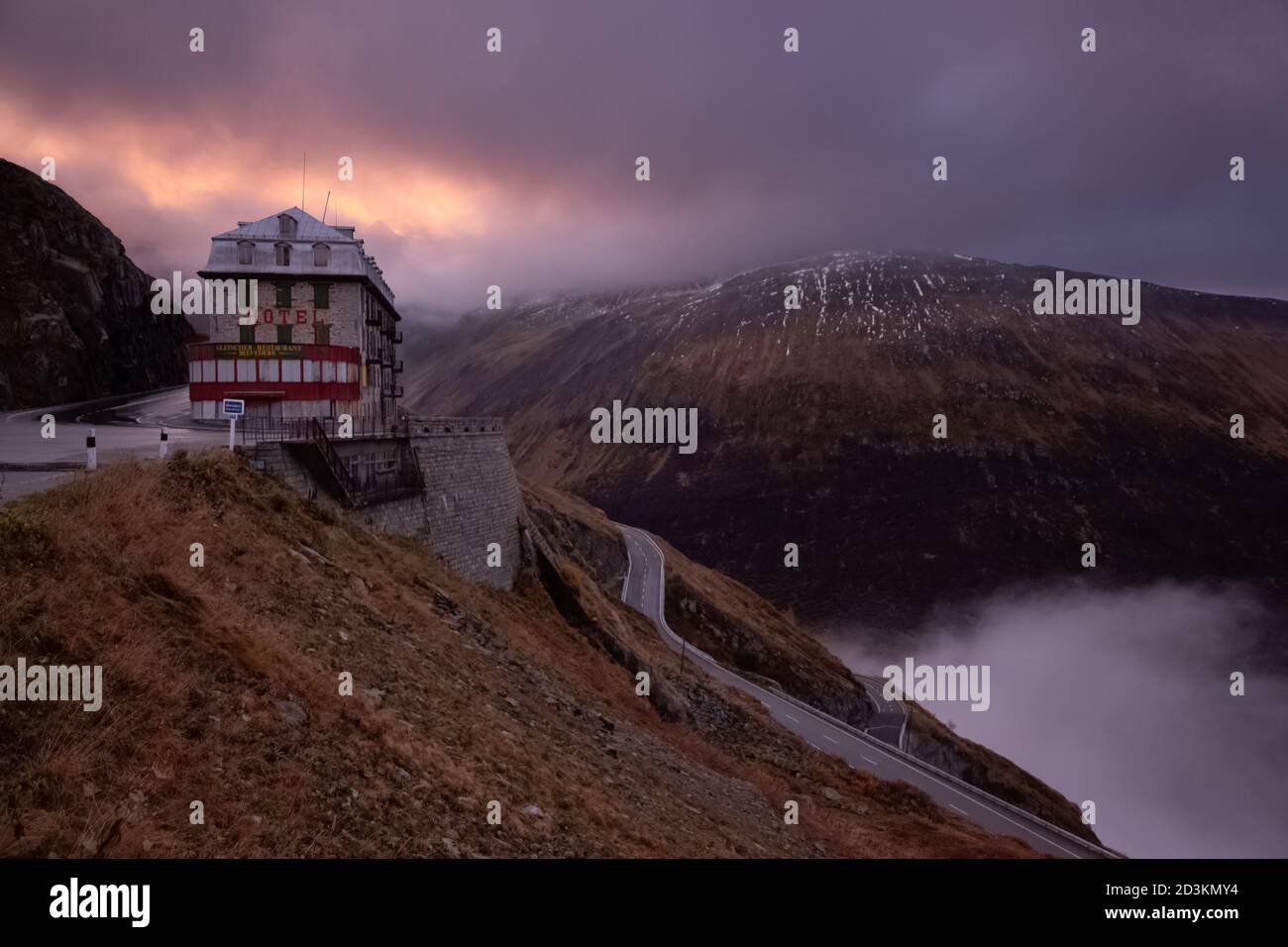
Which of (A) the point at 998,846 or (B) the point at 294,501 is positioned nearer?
(B) the point at 294,501

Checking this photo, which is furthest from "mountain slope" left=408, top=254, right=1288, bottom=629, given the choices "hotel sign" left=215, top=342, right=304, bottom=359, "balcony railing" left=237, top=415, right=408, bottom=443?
"hotel sign" left=215, top=342, right=304, bottom=359

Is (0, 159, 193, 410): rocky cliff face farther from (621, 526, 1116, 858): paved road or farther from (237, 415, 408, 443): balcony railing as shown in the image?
(621, 526, 1116, 858): paved road

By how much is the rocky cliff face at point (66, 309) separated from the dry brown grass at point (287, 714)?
37430 millimetres

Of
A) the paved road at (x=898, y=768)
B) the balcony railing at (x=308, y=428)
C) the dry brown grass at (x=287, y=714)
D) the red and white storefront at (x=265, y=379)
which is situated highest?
the red and white storefront at (x=265, y=379)

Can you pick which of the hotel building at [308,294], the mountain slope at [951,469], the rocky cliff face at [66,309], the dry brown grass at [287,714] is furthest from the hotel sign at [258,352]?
the mountain slope at [951,469]

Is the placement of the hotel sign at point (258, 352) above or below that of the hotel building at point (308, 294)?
below

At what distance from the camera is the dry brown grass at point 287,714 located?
23.7 ft

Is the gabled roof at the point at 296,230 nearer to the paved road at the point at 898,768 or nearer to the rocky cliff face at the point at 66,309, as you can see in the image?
the rocky cliff face at the point at 66,309

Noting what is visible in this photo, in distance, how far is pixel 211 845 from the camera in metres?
6.81

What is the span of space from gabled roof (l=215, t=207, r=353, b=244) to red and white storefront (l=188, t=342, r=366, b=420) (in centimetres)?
900

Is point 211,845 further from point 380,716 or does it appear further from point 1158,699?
point 1158,699

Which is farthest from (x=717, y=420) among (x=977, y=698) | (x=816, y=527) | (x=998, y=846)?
(x=998, y=846)
